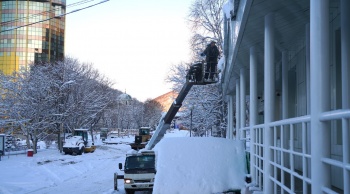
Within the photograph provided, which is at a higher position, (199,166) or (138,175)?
(199,166)

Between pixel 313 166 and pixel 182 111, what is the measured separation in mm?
35675

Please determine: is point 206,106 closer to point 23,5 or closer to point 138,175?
point 138,175

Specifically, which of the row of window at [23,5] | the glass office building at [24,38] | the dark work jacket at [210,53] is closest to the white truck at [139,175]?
the dark work jacket at [210,53]

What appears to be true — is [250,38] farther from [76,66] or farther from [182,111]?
[76,66]

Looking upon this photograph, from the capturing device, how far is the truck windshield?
48.4 feet

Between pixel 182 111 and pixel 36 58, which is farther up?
pixel 36 58

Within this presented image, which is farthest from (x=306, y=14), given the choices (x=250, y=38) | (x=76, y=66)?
(x=76, y=66)

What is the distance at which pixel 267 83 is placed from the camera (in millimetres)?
6805

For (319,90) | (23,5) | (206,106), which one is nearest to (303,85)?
(319,90)

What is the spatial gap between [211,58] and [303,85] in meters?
9.12

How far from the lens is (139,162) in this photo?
15.0 m

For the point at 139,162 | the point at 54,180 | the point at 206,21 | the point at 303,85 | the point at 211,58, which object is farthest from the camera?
the point at 206,21

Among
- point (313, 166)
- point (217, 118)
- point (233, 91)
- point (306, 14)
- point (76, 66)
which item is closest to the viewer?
point (313, 166)

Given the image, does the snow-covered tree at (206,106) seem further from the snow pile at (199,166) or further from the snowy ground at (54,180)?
the snow pile at (199,166)
